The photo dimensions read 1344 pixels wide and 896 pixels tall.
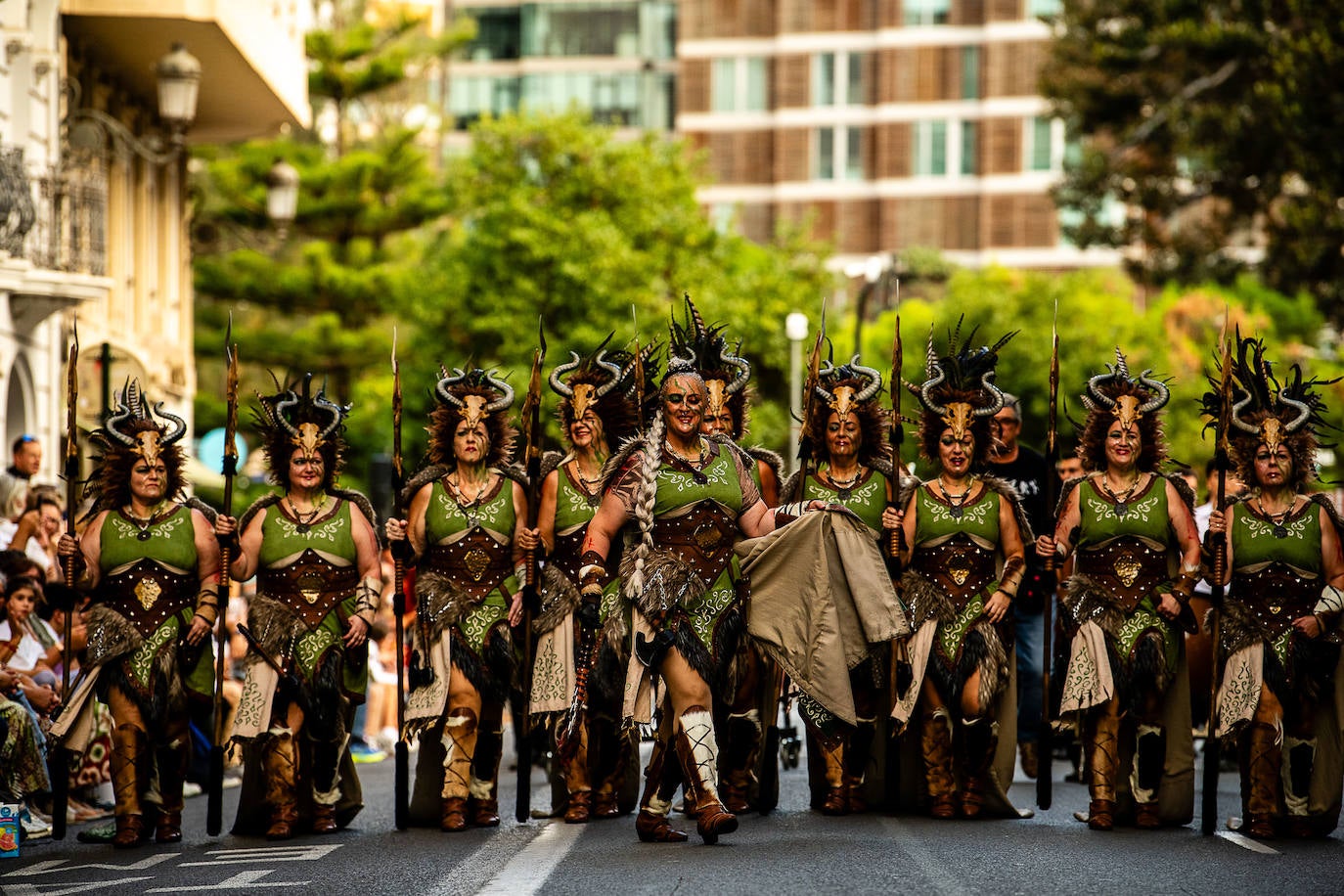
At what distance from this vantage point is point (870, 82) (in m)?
74.2

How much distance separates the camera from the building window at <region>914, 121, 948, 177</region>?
2899 inches

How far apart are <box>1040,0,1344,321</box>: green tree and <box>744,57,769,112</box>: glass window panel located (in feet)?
131

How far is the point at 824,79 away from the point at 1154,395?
2519 inches

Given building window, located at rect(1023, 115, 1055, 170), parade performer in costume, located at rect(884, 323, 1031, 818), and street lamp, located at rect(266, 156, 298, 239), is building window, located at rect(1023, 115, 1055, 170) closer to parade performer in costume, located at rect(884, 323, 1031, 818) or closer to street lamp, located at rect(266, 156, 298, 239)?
street lamp, located at rect(266, 156, 298, 239)

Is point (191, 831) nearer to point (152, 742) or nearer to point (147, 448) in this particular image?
point (152, 742)

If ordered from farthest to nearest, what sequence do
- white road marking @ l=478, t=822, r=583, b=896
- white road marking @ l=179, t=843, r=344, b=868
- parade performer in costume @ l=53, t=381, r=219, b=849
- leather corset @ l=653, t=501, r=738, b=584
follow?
parade performer in costume @ l=53, t=381, r=219, b=849, leather corset @ l=653, t=501, r=738, b=584, white road marking @ l=179, t=843, r=344, b=868, white road marking @ l=478, t=822, r=583, b=896

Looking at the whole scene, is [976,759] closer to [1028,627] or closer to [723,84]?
[1028,627]

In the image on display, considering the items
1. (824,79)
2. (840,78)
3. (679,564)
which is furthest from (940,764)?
(824,79)

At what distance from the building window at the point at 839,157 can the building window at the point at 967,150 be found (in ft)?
10.9

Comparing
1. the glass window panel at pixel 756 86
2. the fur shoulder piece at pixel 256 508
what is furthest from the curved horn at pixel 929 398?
the glass window panel at pixel 756 86

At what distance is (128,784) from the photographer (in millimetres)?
11359

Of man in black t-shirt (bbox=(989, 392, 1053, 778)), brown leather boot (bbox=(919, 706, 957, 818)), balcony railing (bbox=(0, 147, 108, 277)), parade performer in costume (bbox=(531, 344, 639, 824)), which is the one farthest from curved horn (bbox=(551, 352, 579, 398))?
balcony railing (bbox=(0, 147, 108, 277))

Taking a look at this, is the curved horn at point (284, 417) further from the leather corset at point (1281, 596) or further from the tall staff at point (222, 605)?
the leather corset at point (1281, 596)

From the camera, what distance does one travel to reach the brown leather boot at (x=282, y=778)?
1152 cm
